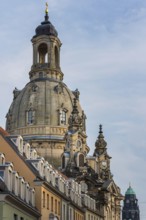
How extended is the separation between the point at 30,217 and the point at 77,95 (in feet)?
307

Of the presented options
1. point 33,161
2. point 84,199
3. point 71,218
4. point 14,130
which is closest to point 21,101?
point 14,130

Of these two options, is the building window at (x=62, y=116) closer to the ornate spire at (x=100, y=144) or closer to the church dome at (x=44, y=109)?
the church dome at (x=44, y=109)

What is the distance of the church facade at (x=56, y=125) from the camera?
118438mm

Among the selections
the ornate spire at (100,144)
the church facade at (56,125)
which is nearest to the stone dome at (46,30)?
the church facade at (56,125)

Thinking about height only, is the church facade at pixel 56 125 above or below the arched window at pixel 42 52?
below

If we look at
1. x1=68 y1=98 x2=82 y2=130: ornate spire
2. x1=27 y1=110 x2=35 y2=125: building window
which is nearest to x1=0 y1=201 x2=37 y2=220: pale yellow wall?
x1=68 y1=98 x2=82 y2=130: ornate spire

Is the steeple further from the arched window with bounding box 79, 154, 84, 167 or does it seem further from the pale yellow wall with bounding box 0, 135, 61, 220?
the pale yellow wall with bounding box 0, 135, 61, 220

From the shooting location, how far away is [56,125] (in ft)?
442

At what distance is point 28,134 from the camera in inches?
5251

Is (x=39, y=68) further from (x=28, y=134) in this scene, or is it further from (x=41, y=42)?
(x=28, y=134)

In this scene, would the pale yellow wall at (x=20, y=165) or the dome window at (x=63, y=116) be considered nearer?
the pale yellow wall at (x=20, y=165)

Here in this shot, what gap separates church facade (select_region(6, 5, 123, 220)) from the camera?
4663 inches

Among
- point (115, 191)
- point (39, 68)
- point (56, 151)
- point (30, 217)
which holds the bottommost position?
point (30, 217)

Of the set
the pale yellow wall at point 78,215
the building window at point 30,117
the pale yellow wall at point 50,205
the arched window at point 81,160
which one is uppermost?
the building window at point 30,117
